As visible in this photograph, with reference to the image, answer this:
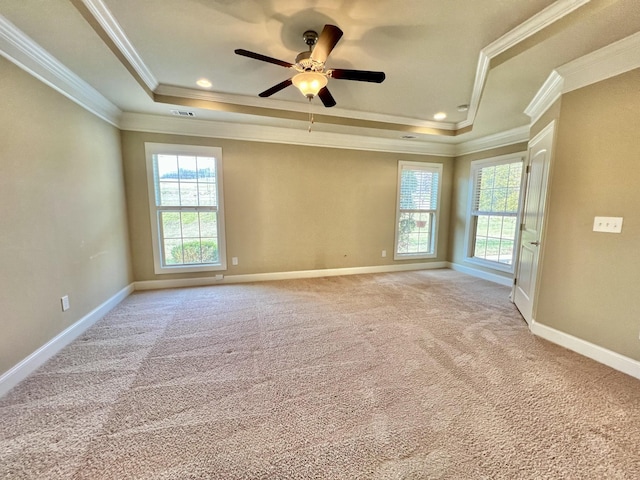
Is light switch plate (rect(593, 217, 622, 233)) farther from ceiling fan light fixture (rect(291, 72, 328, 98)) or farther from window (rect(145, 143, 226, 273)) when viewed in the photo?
window (rect(145, 143, 226, 273))

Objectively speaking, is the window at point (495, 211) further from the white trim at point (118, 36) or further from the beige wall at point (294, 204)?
the white trim at point (118, 36)

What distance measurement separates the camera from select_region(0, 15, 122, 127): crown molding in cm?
176

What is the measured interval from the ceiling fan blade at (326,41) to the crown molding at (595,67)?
6.44ft

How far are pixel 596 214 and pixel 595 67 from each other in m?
1.15

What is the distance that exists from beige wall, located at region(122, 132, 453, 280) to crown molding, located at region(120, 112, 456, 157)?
87 millimetres

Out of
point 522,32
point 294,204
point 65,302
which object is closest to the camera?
point 522,32

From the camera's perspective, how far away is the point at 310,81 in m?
2.04

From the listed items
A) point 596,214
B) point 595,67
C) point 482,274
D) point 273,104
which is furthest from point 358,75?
point 482,274

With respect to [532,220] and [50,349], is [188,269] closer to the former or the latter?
[50,349]

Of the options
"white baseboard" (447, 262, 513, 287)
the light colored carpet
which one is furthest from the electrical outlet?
"white baseboard" (447, 262, 513, 287)

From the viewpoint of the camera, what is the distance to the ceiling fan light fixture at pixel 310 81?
2014mm

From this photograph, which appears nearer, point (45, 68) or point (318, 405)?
point (318, 405)

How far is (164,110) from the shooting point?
334cm

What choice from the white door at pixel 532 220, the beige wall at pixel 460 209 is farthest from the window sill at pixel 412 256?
the white door at pixel 532 220
